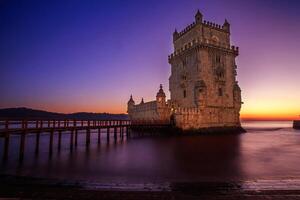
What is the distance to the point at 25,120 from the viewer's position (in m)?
16.4

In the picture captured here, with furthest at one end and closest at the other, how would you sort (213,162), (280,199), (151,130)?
(151,130) → (213,162) → (280,199)

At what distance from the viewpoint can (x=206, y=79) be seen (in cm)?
3856

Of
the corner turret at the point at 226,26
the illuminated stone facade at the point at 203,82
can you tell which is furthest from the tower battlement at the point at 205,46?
the corner turret at the point at 226,26

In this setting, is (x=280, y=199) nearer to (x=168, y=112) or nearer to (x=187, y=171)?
(x=187, y=171)

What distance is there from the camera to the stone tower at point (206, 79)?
37312mm

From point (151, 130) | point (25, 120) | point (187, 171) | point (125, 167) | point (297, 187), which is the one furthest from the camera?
point (151, 130)

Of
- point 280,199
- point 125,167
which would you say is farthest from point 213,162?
point 280,199

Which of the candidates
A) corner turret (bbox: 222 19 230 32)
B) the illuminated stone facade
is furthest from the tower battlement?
corner turret (bbox: 222 19 230 32)

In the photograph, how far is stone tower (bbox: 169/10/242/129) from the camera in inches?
1469

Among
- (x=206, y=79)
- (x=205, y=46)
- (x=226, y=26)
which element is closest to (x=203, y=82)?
(x=206, y=79)

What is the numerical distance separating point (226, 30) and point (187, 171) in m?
38.6

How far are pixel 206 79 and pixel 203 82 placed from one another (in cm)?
151

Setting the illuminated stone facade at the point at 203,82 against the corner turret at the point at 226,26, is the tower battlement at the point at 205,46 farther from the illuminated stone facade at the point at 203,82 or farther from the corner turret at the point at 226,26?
the corner turret at the point at 226,26

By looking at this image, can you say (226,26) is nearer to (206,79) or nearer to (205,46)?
(205,46)
